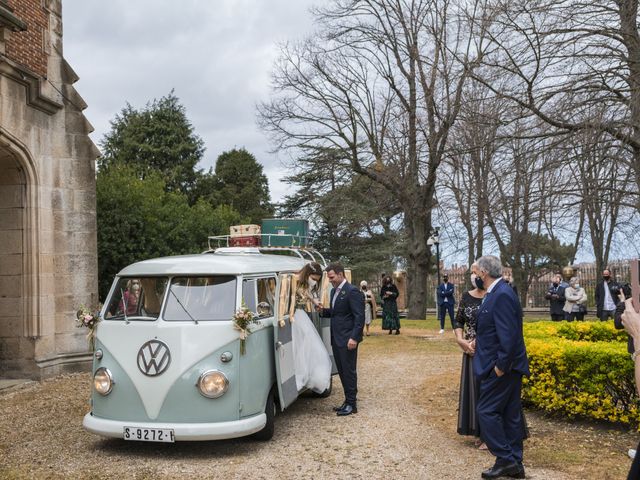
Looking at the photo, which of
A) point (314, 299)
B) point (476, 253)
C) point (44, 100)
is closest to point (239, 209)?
point (476, 253)

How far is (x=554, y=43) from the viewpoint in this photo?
11094 millimetres

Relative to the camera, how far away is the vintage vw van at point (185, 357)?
21.1ft

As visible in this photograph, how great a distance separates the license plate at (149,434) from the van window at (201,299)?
3.67 feet

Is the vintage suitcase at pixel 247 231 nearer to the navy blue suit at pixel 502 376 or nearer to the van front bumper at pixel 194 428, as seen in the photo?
the van front bumper at pixel 194 428

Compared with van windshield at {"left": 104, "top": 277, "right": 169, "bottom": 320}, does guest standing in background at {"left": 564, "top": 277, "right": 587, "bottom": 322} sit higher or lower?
lower

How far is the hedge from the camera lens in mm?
7230

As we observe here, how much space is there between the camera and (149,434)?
6371 mm

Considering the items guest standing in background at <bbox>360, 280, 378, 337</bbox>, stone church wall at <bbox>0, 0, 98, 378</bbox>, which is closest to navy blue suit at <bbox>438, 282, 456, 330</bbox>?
guest standing in background at <bbox>360, 280, 378, 337</bbox>

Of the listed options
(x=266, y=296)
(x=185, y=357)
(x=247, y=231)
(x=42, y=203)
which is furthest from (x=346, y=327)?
(x=42, y=203)

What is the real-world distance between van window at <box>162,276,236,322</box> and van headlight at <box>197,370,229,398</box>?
0.63 meters

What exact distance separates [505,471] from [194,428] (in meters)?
2.91

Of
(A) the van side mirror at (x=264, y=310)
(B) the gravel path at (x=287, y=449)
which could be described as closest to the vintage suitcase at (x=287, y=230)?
(B) the gravel path at (x=287, y=449)

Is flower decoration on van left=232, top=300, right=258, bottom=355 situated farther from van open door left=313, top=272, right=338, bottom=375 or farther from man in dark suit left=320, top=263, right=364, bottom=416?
van open door left=313, top=272, right=338, bottom=375

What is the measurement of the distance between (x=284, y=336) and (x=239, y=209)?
4047cm
